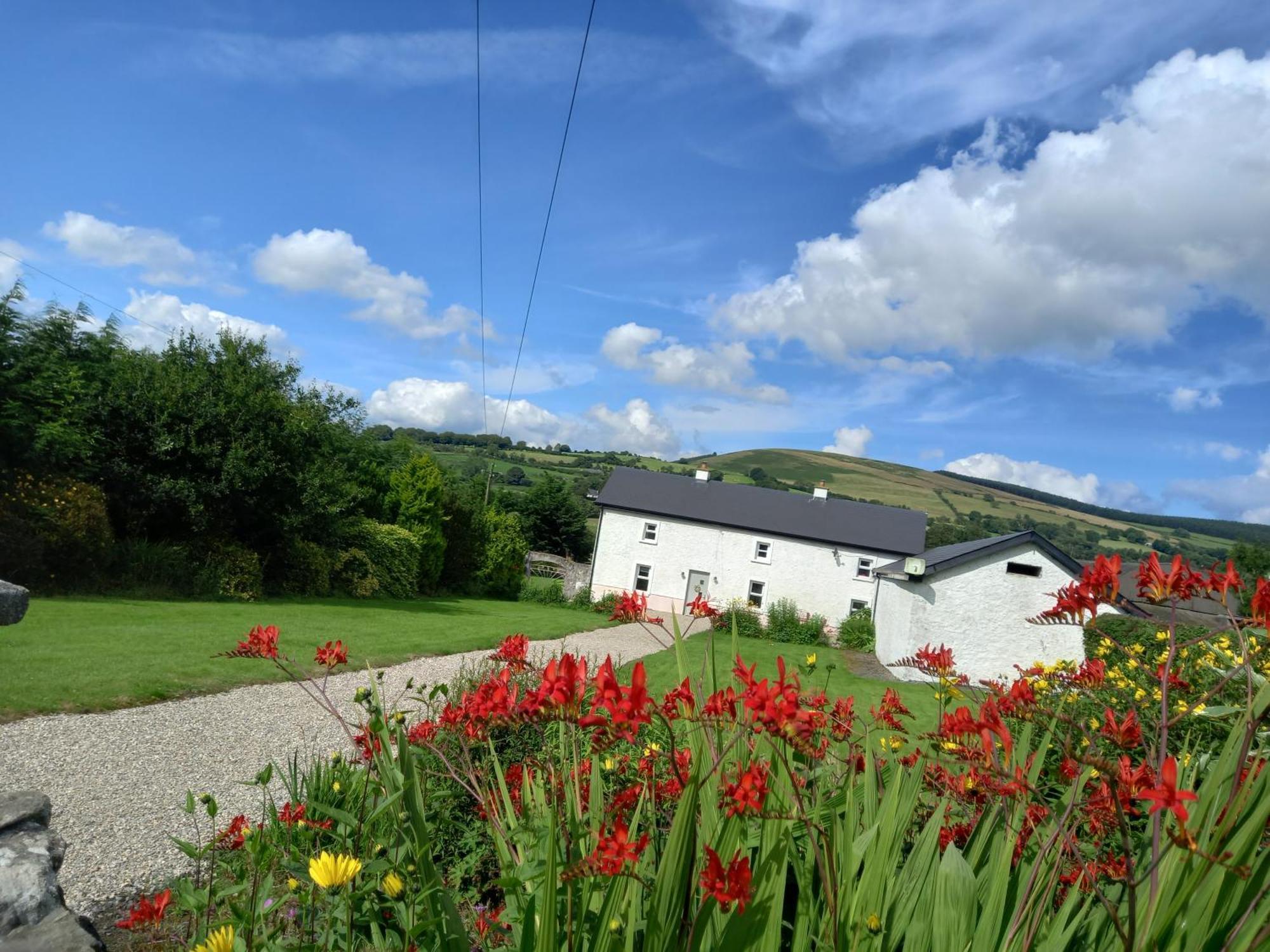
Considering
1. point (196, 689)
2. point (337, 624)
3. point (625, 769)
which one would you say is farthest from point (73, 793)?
point (337, 624)

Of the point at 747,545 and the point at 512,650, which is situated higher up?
the point at 747,545

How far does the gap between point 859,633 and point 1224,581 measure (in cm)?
2484

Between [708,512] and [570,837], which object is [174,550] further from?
[708,512]

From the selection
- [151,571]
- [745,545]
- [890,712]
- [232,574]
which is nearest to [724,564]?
[745,545]

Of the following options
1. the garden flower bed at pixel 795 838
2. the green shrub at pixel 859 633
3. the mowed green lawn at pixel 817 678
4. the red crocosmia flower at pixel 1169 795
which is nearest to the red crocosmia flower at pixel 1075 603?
the garden flower bed at pixel 795 838

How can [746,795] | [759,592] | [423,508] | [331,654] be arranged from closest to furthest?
[746,795]
[331,654]
[423,508]
[759,592]

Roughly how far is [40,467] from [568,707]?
55.1 ft

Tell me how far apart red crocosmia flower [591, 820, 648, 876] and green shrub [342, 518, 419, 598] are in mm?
21081

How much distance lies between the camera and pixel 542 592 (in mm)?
29609

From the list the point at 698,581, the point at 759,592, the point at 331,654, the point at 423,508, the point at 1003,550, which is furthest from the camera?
the point at 698,581

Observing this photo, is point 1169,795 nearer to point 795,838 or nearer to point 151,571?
point 795,838

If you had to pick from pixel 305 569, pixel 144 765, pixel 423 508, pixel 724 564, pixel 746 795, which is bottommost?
pixel 144 765

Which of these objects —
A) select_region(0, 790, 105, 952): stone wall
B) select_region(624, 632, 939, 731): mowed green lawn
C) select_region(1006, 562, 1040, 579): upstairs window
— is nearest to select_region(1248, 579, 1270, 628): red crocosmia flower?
select_region(0, 790, 105, 952): stone wall

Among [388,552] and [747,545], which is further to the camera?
[747,545]
